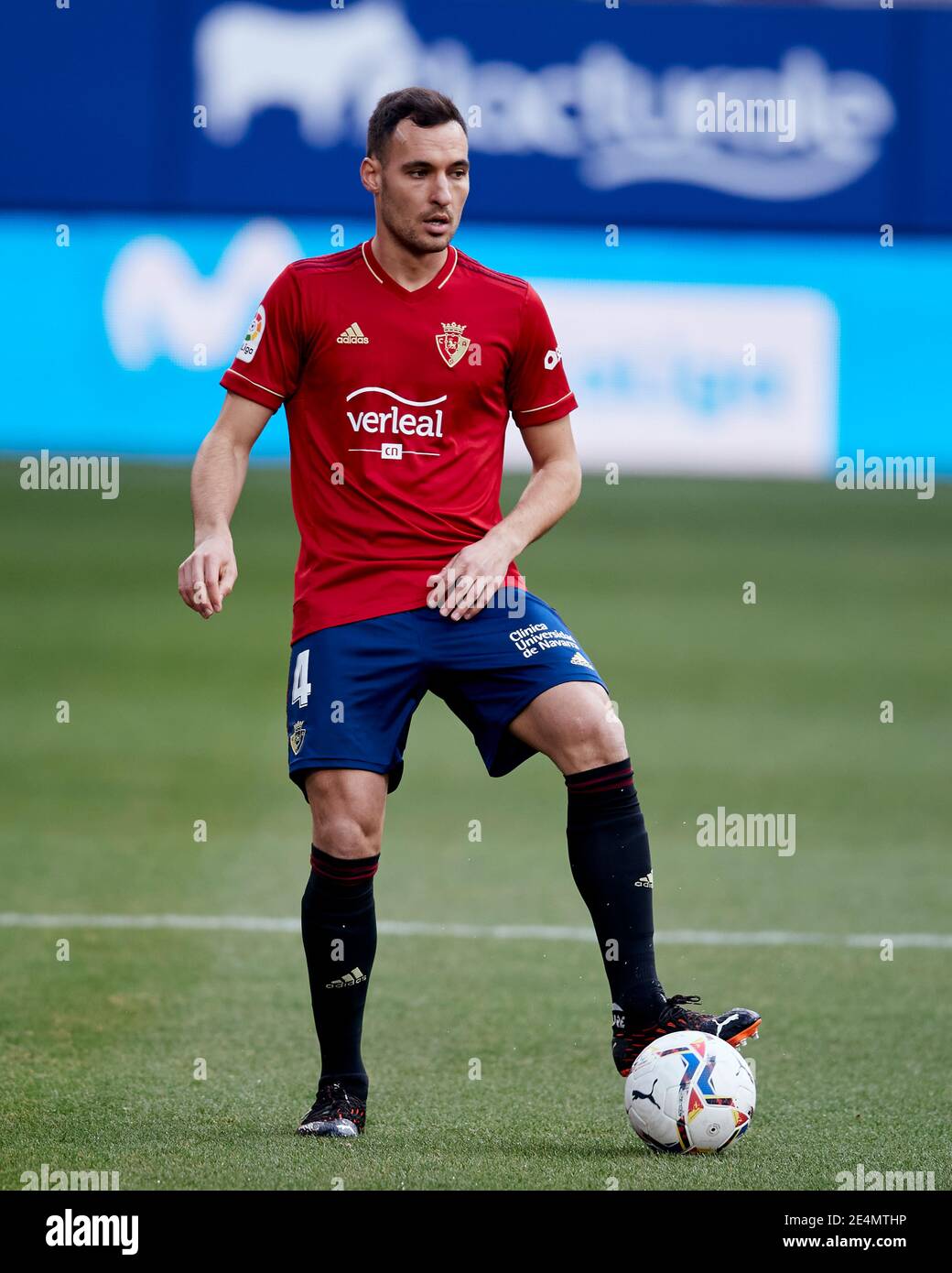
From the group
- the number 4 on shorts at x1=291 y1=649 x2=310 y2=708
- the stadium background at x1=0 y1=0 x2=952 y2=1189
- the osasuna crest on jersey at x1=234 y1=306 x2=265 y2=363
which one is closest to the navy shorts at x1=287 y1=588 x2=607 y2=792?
the number 4 on shorts at x1=291 y1=649 x2=310 y2=708

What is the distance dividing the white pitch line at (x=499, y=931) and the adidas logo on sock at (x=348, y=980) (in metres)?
2.38

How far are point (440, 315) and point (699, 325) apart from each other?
1166 centimetres

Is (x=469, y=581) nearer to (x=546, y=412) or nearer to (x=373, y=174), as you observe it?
(x=546, y=412)

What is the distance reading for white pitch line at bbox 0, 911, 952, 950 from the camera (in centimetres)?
672

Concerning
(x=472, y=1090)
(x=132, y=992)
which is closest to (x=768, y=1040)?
(x=472, y=1090)

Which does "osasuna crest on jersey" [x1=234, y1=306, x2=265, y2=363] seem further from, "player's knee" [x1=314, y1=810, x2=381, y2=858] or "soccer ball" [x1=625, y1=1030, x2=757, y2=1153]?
"soccer ball" [x1=625, y1=1030, x2=757, y2=1153]

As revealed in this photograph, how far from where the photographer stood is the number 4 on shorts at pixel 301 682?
4.32 metres

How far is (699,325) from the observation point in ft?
51.7

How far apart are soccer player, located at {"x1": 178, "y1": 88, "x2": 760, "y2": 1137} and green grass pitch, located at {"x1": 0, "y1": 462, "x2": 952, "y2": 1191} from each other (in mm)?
419

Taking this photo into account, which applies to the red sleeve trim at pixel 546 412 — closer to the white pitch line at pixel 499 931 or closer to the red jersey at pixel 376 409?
the red jersey at pixel 376 409

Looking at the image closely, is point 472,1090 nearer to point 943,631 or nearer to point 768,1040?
point 768,1040

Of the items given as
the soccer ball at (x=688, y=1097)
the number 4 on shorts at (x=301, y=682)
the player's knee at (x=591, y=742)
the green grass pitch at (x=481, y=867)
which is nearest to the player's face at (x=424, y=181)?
the number 4 on shorts at (x=301, y=682)

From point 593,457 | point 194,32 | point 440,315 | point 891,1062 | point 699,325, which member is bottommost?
point 891,1062

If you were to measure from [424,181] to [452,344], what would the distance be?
0.38 m
